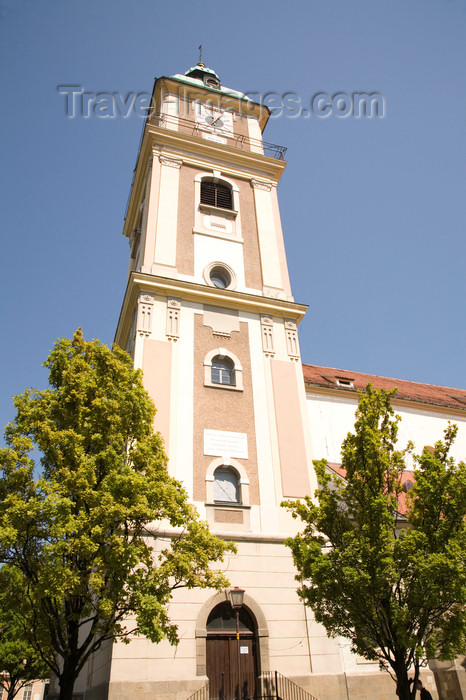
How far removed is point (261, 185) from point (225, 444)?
13608 millimetres

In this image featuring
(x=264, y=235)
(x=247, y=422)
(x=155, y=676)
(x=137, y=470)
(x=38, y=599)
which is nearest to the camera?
(x=38, y=599)

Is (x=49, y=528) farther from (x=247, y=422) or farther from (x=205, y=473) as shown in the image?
(x=247, y=422)

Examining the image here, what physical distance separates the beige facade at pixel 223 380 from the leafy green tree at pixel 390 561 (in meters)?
2.70

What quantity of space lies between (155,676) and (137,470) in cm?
516

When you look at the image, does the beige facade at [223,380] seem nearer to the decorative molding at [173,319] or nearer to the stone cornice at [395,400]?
the decorative molding at [173,319]

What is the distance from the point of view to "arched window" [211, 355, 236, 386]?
18609 mm

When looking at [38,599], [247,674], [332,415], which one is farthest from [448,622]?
[332,415]

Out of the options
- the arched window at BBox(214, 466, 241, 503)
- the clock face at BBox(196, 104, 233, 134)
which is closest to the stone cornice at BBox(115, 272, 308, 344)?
the arched window at BBox(214, 466, 241, 503)

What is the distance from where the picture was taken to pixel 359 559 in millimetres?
11383

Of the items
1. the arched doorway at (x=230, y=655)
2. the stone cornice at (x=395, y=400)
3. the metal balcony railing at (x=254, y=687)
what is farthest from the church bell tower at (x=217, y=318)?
the stone cornice at (x=395, y=400)

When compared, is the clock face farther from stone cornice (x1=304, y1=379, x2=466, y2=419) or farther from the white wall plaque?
the white wall plaque

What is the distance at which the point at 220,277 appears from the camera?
21750mm

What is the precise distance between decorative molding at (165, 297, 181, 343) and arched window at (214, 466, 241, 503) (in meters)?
4.73

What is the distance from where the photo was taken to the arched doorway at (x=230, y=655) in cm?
1355
